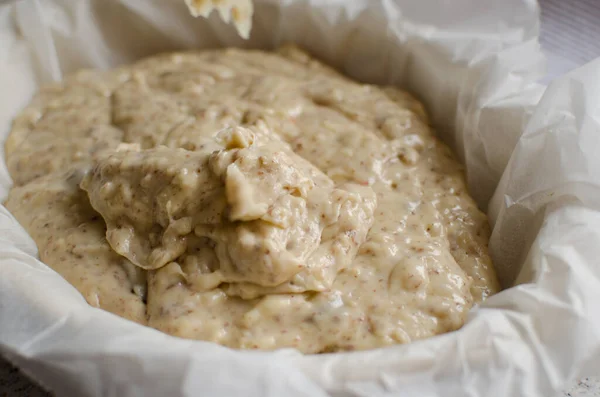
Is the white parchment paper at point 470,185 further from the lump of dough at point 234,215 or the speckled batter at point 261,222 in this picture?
the lump of dough at point 234,215

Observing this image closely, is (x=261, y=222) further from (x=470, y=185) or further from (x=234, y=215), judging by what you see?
(x=470, y=185)

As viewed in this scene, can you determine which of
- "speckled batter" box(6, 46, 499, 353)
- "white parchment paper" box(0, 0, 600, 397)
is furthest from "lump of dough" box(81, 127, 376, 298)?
"white parchment paper" box(0, 0, 600, 397)

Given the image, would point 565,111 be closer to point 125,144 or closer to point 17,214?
point 125,144

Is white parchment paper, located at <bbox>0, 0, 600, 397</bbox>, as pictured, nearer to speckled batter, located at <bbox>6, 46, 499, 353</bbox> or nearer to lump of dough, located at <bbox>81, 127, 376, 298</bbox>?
speckled batter, located at <bbox>6, 46, 499, 353</bbox>

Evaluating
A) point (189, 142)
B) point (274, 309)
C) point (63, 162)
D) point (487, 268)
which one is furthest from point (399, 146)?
point (63, 162)

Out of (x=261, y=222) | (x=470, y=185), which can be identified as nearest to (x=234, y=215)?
(x=261, y=222)
